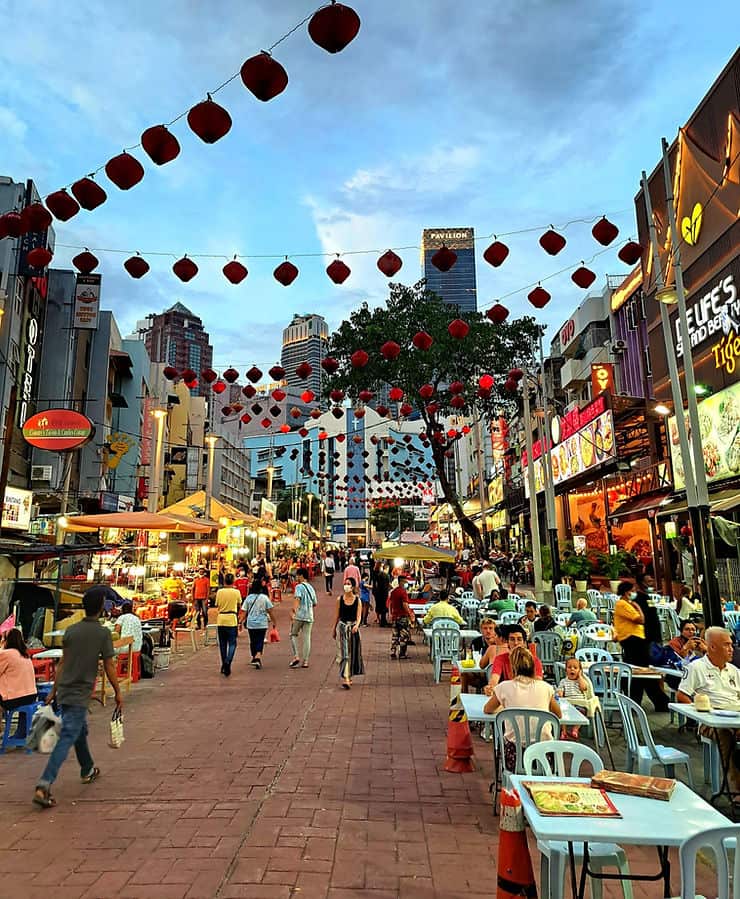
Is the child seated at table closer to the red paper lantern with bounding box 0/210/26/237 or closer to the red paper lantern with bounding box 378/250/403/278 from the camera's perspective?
the red paper lantern with bounding box 378/250/403/278

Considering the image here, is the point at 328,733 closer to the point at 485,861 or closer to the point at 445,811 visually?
the point at 445,811

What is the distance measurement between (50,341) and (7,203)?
5605 millimetres

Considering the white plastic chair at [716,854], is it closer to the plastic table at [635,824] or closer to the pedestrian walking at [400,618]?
the plastic table at [635,824]

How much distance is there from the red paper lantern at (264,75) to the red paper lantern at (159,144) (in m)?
1.07

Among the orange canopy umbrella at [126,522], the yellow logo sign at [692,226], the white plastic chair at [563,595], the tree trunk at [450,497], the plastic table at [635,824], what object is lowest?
the plastic table at [635,824]

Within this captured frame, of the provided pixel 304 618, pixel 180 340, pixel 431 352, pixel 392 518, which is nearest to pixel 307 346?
pixel 431 352

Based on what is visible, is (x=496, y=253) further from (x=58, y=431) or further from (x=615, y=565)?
(x=615, y=565)

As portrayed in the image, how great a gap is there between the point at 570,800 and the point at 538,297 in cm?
→ 852

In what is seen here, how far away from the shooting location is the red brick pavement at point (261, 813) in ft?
12.9

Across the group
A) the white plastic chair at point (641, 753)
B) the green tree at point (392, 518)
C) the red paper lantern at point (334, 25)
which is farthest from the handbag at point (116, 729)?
the green tree at point (392, 518)

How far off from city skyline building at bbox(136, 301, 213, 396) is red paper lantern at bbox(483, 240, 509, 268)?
11364 centimetres

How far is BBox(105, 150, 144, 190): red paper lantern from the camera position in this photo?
6.27m

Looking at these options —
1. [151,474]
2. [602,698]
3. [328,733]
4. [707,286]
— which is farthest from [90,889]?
[151,474]

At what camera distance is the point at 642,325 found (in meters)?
25.8
